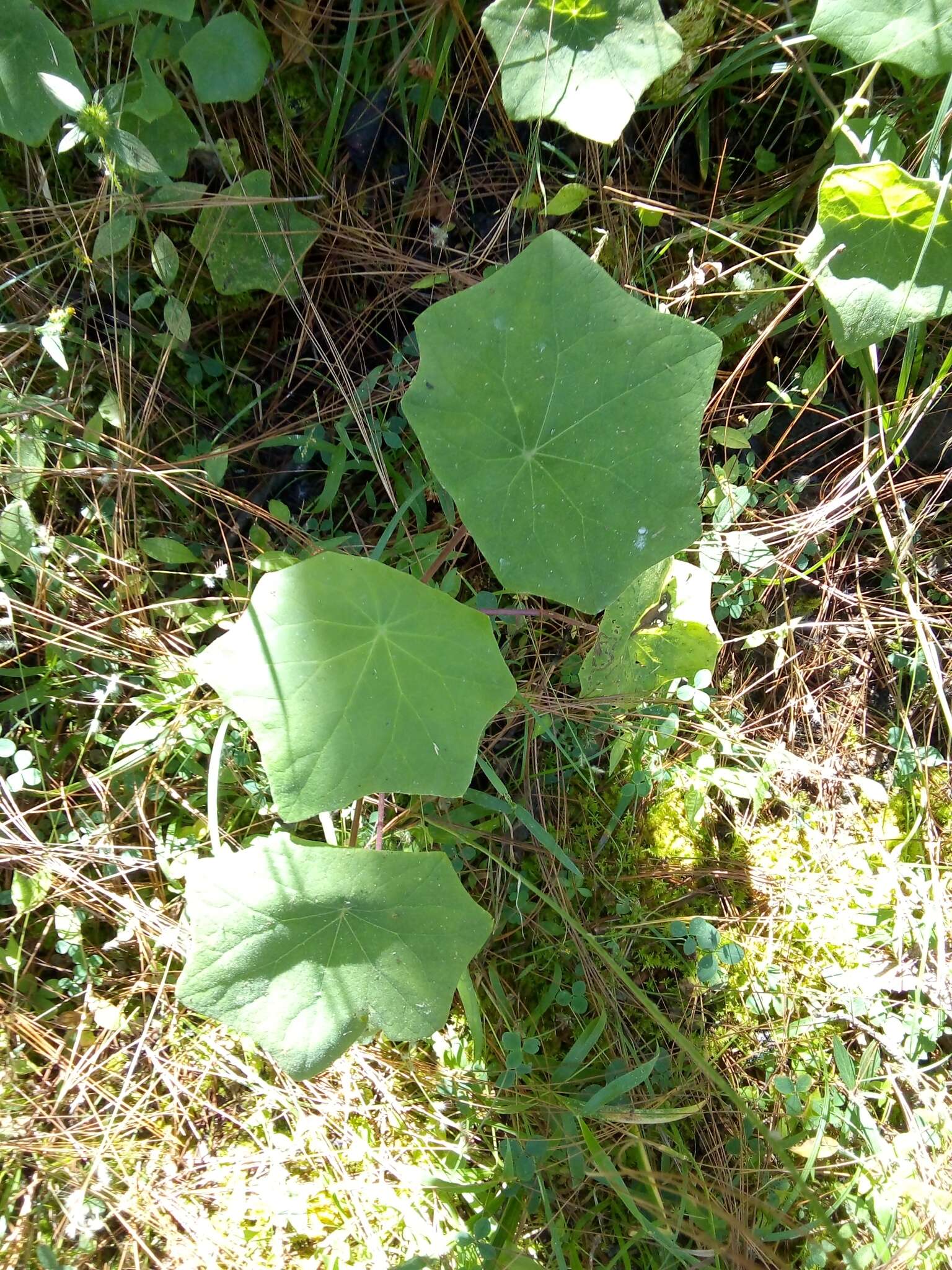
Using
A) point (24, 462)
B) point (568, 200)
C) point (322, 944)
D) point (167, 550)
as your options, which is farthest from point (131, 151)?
point (322, 944)

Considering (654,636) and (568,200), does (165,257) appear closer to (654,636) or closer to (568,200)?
(568,200)

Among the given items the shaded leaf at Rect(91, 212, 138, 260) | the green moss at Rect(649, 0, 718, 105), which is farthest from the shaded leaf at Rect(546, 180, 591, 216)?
the shaded leaf at Rect(91, 212, 138, 260)

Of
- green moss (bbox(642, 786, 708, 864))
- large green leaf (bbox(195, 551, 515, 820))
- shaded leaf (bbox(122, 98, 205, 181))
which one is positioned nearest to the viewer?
large green leaf (bbox(195, 551, 515, 820))

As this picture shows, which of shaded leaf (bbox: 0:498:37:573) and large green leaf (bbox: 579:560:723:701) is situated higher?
shaded leaf (bbox: 0:498:37:573)

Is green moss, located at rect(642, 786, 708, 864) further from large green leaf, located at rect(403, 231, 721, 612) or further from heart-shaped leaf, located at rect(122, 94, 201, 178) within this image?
heart-shaped leaf, located at rect(122, 94, 201, 178)

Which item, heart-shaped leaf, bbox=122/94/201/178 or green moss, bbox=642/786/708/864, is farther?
green moss, bbox=642/786/708/864

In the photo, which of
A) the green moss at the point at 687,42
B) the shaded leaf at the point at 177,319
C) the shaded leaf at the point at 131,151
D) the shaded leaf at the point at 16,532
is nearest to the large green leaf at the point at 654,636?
the green moss at the point at 687,42

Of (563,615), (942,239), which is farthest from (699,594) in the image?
(942,239)
